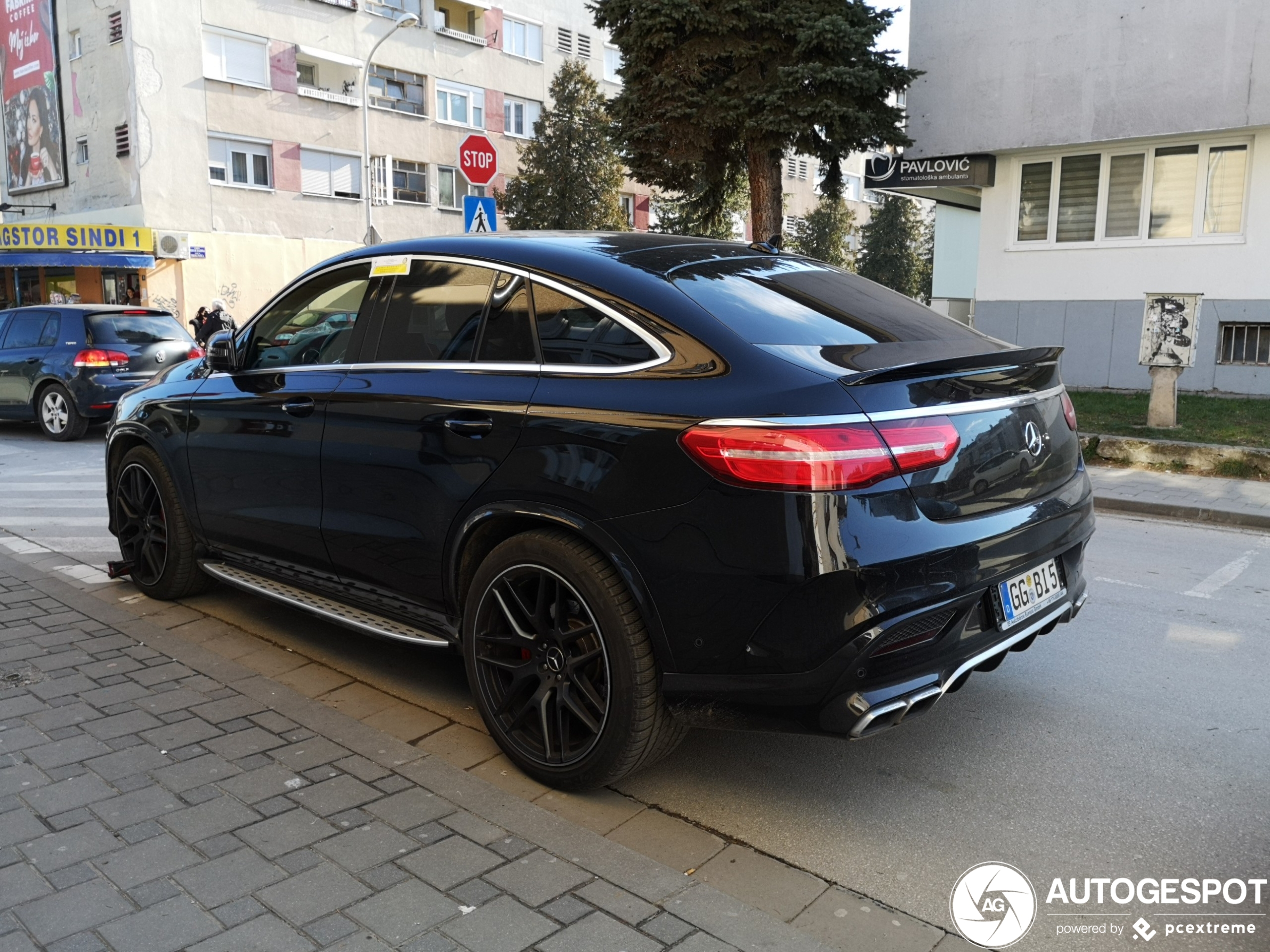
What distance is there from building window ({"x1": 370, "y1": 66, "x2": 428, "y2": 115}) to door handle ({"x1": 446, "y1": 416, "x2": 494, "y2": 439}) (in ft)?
114

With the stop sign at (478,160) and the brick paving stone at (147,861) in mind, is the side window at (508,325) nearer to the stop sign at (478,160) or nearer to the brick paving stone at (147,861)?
the brick paving stone at (147,861)

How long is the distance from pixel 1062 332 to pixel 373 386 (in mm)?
14849

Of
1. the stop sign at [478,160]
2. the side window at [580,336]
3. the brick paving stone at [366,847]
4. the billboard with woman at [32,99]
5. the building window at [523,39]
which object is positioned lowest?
the brick paving stone at [366,847]

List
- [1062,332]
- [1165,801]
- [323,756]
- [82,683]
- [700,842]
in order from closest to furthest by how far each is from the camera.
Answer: [700,842]
[1165,801]
[323,756]
[82,683]
[1062,332]

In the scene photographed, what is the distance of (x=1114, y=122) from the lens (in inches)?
610

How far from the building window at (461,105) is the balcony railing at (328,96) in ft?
11.7

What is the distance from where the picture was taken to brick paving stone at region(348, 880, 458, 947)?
2.62 m

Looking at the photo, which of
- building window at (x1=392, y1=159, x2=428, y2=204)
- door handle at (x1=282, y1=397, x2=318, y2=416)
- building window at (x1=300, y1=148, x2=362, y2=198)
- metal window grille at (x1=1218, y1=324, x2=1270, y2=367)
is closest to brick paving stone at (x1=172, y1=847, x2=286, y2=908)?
door handle at (x1=282, y1=397, x2=318, y2=416)

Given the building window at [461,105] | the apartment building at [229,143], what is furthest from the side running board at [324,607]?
the building window at [461,105]

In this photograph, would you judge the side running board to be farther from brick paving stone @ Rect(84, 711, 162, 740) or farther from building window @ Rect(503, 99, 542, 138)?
building window @ Rect(503, 99, 542, 138)

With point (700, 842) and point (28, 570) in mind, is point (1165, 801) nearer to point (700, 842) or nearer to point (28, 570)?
point (700, 842)

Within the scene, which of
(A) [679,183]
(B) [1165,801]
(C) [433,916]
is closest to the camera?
(C) [433,916]

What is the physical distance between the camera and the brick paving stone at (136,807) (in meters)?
3.15

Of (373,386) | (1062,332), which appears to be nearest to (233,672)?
(373,386)
